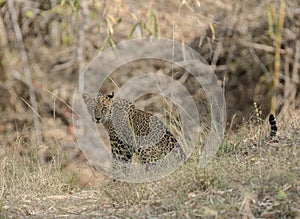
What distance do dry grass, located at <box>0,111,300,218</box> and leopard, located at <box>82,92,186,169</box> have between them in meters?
0.36

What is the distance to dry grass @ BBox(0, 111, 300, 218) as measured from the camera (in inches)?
175

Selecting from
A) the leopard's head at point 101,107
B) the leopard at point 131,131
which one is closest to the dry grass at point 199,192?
the leopard at point 131,131

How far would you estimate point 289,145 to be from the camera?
5.51m

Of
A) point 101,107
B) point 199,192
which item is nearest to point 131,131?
point 101,107

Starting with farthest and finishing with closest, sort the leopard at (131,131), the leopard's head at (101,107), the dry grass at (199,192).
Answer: the leopard's head at (101,107) → the leopard at (131,131) → the dry grass at (199,192)

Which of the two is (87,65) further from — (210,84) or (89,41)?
(210,84)

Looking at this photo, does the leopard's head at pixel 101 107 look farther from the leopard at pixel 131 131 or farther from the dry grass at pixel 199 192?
the dry grass at pixel 199 192

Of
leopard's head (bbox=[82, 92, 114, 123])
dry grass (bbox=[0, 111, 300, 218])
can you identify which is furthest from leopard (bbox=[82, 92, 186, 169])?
dry grass (bbox=[0, 111, 300, 218])

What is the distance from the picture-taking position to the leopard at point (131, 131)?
5.58 m

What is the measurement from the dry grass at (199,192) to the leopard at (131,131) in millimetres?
359

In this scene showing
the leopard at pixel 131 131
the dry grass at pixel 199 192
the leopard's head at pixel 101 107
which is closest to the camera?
the dry grass at pixel 199 192

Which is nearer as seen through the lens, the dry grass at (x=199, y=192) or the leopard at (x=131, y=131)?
the dry grass at (x=199, y=192)

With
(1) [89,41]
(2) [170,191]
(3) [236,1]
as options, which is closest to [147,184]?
(2) [170,191]

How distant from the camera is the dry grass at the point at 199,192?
14.6ft
